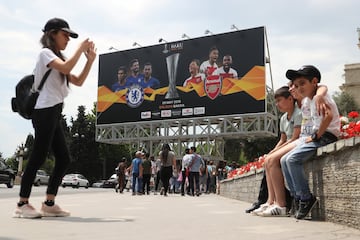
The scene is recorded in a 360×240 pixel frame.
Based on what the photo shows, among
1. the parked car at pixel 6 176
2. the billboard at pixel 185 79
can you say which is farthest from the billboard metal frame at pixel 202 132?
the parked car at pixel 6 176

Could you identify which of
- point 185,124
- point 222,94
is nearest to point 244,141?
point 185,124

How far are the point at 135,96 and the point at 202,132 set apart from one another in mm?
5104

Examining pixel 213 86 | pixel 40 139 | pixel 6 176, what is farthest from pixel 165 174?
pixel 213 86

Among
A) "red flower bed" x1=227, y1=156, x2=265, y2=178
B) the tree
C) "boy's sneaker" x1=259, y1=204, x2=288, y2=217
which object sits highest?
the tree

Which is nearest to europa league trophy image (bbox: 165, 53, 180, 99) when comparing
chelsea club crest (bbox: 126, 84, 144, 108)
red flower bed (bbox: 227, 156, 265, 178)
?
chelsea club crest (bbox: 126, 84, 144, 108)

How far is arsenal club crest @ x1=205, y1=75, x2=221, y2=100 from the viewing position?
2812 cm

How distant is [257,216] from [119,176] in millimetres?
12878

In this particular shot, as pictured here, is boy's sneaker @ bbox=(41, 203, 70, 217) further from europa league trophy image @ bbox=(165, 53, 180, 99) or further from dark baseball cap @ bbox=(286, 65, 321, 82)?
europa league trophy image @ bbox=(165, 53, 180, 99)

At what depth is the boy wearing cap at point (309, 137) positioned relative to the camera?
4398mm

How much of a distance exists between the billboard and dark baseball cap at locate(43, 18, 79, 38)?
892 inches

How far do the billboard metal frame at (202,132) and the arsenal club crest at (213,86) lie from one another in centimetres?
136

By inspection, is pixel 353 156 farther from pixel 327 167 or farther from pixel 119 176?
pixel 119 176

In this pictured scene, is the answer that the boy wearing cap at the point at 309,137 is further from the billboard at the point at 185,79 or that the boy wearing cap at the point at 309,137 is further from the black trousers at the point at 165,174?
the billboard at the point at 185,79

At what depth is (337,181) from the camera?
4.04 metres
